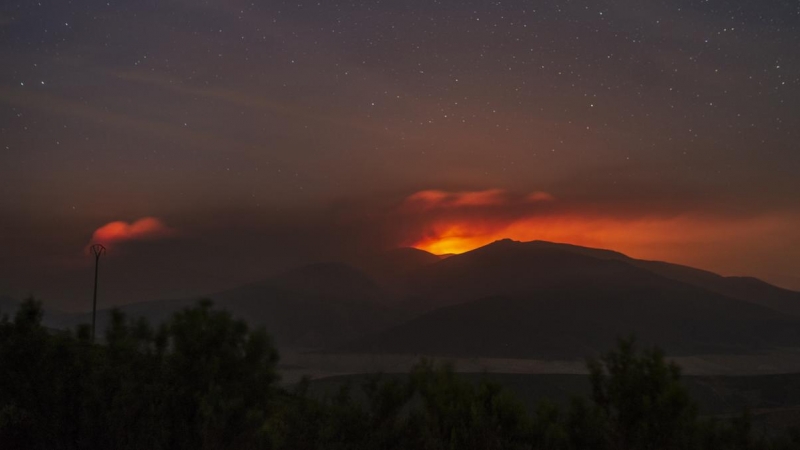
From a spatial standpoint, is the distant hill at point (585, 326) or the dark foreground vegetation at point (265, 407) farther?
the distant hill at point (585, 326)

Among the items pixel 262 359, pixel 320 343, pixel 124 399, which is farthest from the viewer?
pixel 320 343

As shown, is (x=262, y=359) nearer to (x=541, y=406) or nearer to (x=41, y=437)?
(x=41, y=437)

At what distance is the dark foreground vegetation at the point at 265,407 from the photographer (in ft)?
32.9

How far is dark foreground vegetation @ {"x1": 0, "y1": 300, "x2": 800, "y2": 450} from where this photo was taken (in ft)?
32.9

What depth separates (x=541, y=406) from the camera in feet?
33.7

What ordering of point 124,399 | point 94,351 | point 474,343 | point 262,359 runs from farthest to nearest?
point 474,343
point 94,351
point 262,359
point 124,399

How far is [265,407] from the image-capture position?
11664 mm

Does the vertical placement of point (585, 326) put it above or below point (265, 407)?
above

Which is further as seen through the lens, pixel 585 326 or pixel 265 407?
pixel 585 326

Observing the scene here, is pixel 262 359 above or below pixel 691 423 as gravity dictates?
above

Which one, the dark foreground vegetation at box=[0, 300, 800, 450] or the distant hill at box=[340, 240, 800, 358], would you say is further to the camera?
the distant hill at box=[340, 240, 800, 358]

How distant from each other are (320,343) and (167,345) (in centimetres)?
17758

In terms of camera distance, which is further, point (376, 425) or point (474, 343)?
point (474, 343)

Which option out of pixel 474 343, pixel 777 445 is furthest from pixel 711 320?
pixel 777 445
